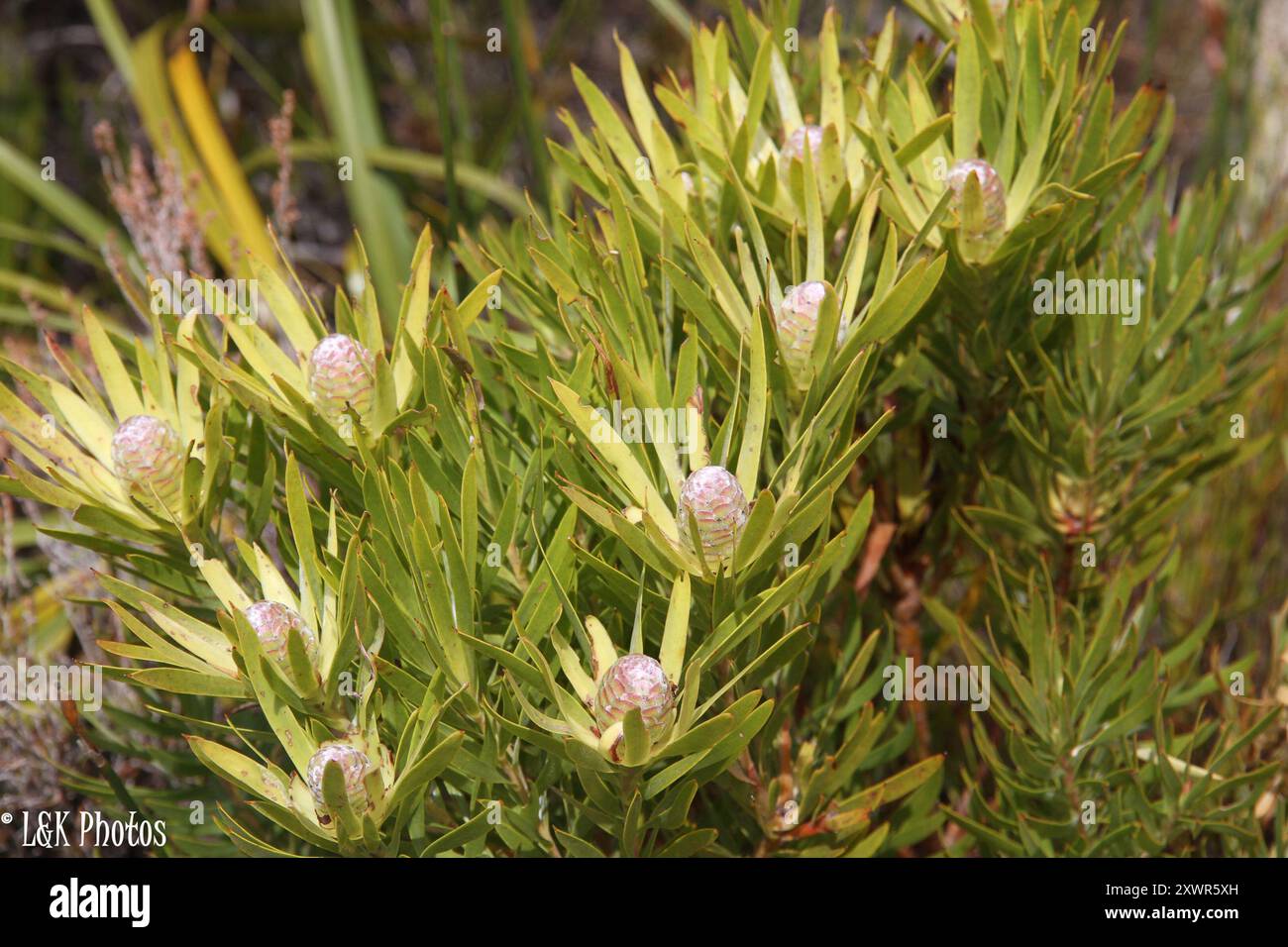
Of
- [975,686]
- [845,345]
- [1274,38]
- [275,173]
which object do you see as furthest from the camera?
[275,173]

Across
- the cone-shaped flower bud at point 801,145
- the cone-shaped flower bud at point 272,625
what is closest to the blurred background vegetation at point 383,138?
the cone-shaped flower bud at point 801,145

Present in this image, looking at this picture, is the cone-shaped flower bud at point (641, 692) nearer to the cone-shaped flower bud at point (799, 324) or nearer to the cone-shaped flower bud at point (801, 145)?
the cone-shaped flower bud at point (799, 324)

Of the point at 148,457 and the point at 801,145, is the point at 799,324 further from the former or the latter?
the point at 148,457

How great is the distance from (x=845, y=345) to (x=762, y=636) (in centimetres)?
12

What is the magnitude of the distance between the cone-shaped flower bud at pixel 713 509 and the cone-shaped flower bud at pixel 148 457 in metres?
0.21

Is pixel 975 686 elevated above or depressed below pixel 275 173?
below

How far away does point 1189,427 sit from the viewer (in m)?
0.57

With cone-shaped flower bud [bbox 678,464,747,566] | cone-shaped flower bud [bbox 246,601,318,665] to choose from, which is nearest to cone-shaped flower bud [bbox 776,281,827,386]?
cone-shaped flower bud [bbox 678,464,747,566]

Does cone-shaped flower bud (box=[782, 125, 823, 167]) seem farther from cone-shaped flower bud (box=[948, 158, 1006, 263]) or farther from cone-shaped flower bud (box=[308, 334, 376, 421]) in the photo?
cone-shaped flower bud (box=[308, 334, 376, 421])

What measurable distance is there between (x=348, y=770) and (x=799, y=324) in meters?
0.22

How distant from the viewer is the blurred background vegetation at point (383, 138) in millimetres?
845

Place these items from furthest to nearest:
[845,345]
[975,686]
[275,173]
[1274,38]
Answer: [275,173] → [1274,38] → [975,686] → [845,345]
